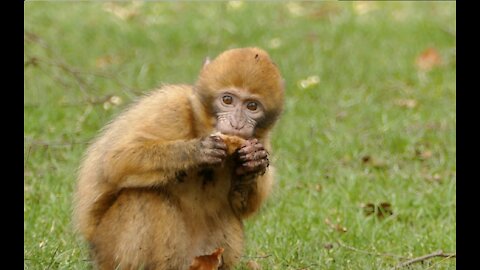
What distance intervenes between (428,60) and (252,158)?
661cm

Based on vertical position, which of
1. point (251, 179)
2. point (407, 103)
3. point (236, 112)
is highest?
point (407, 103)

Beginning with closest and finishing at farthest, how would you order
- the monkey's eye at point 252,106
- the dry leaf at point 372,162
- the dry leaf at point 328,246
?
the monkey's eye at point 252,106 → the dry leaf at point 328,246 → the dry leaf at point 372,162

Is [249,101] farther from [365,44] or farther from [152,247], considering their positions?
[365,44]

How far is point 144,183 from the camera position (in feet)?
17.3

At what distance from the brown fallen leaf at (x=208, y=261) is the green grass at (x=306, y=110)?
0.60m

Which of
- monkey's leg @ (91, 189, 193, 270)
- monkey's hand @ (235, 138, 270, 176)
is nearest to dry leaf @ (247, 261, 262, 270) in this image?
monkey's leg @ (91, 189, 193, 270)

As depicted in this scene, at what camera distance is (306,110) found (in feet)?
32.6

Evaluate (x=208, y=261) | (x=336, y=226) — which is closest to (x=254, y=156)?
(x=208, y=261)

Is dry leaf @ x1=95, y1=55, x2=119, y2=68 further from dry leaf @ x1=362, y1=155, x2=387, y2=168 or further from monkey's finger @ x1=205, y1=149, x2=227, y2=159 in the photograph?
monkey's finger @ x1=205, y1=149, x2=227, y2=159

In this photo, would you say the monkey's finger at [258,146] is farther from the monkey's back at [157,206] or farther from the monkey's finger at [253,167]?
the monkey's back at [157,206]

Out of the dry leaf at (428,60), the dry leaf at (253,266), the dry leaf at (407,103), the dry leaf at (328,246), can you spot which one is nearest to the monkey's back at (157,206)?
the dry leaf at (253,266)

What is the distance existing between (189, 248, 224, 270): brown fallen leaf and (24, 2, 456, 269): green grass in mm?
603

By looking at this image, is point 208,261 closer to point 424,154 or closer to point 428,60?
point 424,154

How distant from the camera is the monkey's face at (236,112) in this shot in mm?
5234
